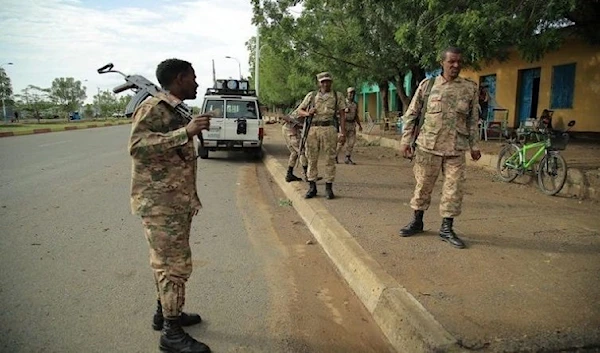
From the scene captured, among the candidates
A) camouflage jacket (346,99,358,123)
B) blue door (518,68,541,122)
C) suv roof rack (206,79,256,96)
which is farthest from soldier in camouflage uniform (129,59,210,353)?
blue door (518,68,541,122)

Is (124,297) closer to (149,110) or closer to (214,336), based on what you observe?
(214,336)

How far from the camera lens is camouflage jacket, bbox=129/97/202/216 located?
239 cm

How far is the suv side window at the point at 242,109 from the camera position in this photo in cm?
1164

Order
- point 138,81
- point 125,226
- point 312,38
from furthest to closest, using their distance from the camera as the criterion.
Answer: point 312,38
point 125,226
point 138,81

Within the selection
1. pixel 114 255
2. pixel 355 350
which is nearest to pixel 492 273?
pixel 355 350

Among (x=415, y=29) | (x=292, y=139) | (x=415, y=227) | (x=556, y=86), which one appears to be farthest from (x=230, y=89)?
(x=556, y=86)

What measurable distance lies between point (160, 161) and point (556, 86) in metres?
15.0

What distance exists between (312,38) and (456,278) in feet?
33.4

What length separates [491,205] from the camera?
5801mm

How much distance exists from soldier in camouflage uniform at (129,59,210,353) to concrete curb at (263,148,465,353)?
47.6 inches

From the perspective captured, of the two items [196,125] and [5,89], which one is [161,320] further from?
[5,89]

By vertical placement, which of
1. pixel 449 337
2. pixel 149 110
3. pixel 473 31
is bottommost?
pixel 449 337

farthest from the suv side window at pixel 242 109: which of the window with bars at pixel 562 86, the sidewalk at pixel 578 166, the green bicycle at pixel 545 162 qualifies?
the window with bars at pixel 562 86

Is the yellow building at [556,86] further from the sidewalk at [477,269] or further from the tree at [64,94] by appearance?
the tree at [64,94]
